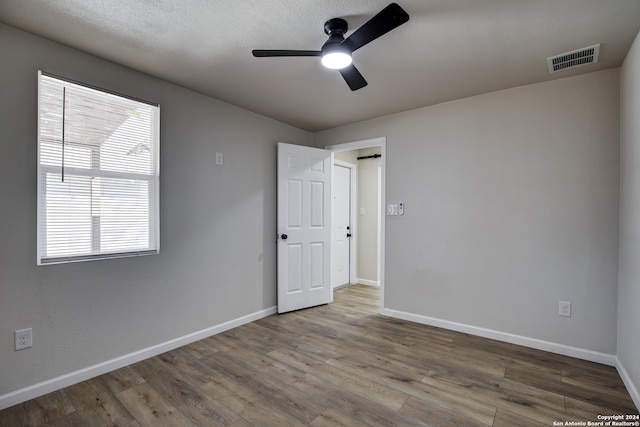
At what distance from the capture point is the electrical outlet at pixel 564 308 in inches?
101

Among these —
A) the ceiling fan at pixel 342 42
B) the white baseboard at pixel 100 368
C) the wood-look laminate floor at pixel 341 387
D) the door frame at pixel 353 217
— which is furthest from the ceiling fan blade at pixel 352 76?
the door frame at pixel 353 217

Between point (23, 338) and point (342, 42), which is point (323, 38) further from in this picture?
point (23, 338)

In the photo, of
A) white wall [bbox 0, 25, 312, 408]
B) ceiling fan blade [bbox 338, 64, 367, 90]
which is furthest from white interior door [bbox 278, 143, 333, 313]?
ceiling fan blade [bbox 338, 64, 367, 90]

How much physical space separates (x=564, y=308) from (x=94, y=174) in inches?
159

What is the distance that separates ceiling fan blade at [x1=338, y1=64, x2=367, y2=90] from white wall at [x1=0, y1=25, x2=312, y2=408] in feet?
4.09

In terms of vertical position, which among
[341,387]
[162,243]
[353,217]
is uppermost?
[353,217]

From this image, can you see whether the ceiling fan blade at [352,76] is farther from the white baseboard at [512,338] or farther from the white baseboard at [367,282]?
the white baseboard at [367,282]

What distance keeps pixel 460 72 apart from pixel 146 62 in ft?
8.45

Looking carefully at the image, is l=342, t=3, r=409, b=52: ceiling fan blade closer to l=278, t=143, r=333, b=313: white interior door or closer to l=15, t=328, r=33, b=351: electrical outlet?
l=278, t=143, r=333, b=313: white interior door

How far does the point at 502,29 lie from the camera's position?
1915 millimetres

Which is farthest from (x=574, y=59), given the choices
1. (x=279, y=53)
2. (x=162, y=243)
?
(x=162, y=243)

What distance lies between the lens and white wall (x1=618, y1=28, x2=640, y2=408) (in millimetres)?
1953

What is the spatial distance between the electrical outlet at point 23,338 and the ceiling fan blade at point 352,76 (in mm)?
2746

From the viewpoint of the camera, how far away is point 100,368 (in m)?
2.28
